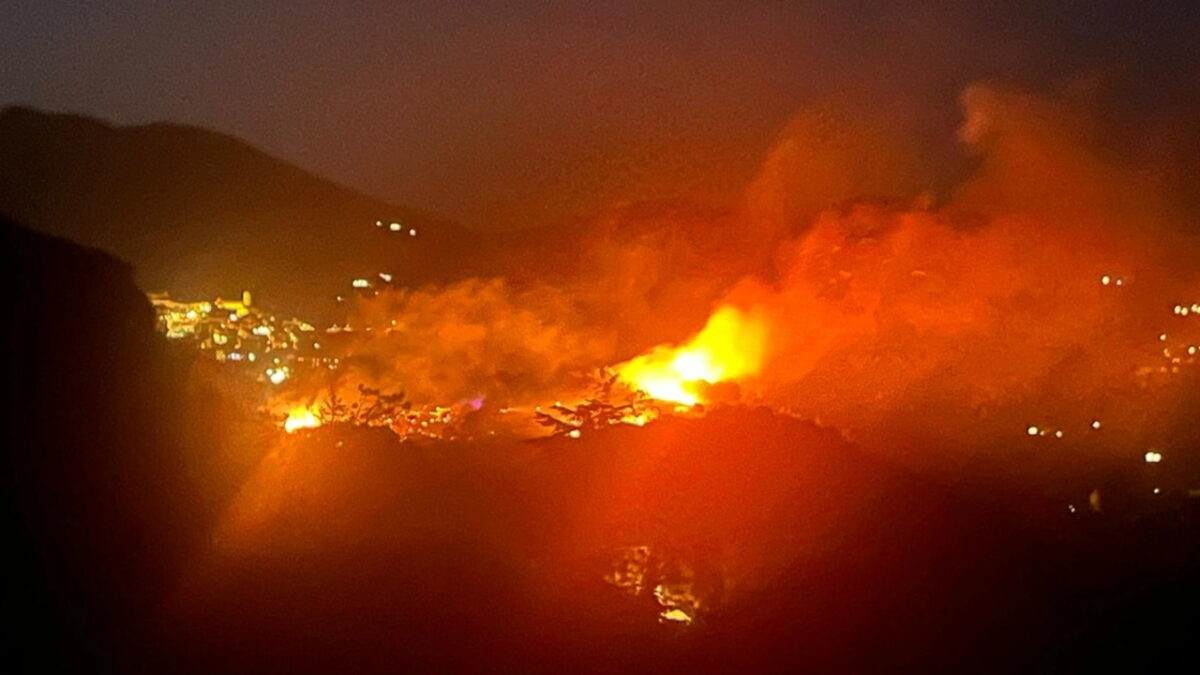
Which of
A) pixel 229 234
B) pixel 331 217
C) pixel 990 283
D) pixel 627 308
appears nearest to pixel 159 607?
pixel 627 308

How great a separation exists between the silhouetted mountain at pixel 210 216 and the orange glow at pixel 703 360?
5.93 metres

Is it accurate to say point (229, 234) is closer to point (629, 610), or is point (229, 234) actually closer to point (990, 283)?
point (990, 283)

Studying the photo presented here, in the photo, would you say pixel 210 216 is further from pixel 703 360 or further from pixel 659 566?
pixel 659 566

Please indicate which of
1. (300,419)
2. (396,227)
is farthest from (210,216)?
(300,419)

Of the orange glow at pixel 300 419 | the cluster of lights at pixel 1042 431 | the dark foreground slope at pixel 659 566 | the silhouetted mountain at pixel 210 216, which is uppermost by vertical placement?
the silhouetted mountain at pixel 210 216

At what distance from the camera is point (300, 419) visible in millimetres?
16547

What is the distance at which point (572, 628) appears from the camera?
900cm

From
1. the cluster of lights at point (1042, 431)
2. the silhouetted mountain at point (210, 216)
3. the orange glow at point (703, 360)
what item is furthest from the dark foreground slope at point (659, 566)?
the silhouetted mountain at point (210, 216)

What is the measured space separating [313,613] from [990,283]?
13.2 meters

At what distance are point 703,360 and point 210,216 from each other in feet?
52.0

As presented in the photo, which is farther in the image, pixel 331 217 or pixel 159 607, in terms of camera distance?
pixel 331 217

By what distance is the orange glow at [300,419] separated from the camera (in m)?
15.4

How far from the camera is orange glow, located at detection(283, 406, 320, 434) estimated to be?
50.6 feet

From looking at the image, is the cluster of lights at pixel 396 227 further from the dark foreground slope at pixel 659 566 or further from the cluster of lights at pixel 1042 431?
the dark foreground slope at pixel 659 566
